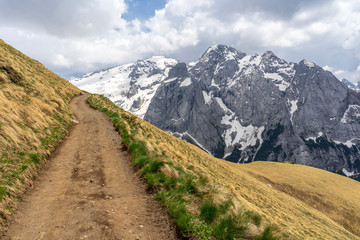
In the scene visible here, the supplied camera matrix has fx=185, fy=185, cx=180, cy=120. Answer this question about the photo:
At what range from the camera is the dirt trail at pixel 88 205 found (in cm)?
736

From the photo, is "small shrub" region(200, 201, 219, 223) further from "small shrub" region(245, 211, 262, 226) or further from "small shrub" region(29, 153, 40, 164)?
"small shrub" region(29, 153, 40, 164)

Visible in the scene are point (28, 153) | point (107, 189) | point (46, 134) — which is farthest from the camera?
point (46, 134)

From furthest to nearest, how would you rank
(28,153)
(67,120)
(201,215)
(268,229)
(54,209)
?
1. (67,120)
2. (28,153)
3. (54,209)
4. (201,215)
5. (268,229)

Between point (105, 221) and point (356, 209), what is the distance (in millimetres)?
68822

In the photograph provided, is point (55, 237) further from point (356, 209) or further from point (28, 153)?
point (356, 209)

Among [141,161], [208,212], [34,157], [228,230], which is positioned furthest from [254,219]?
[34,157]

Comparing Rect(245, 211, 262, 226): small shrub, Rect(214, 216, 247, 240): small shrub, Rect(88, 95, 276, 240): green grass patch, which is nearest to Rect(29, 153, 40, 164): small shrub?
Rect(88, 95, 276, 240): green grass patch

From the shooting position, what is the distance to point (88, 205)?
909 cm

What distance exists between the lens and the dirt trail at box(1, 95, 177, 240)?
736 centimetres

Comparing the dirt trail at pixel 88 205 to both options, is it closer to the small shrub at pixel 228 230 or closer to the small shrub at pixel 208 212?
the small shrub at pixel 208 212

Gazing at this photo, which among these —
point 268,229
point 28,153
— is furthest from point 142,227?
point 28,153

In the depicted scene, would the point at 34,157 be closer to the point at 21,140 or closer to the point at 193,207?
the point at 21,140

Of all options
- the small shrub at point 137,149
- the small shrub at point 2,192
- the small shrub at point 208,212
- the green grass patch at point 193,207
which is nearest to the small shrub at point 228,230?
the green grass patch at point 193,207

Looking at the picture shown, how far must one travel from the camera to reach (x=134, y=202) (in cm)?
990
